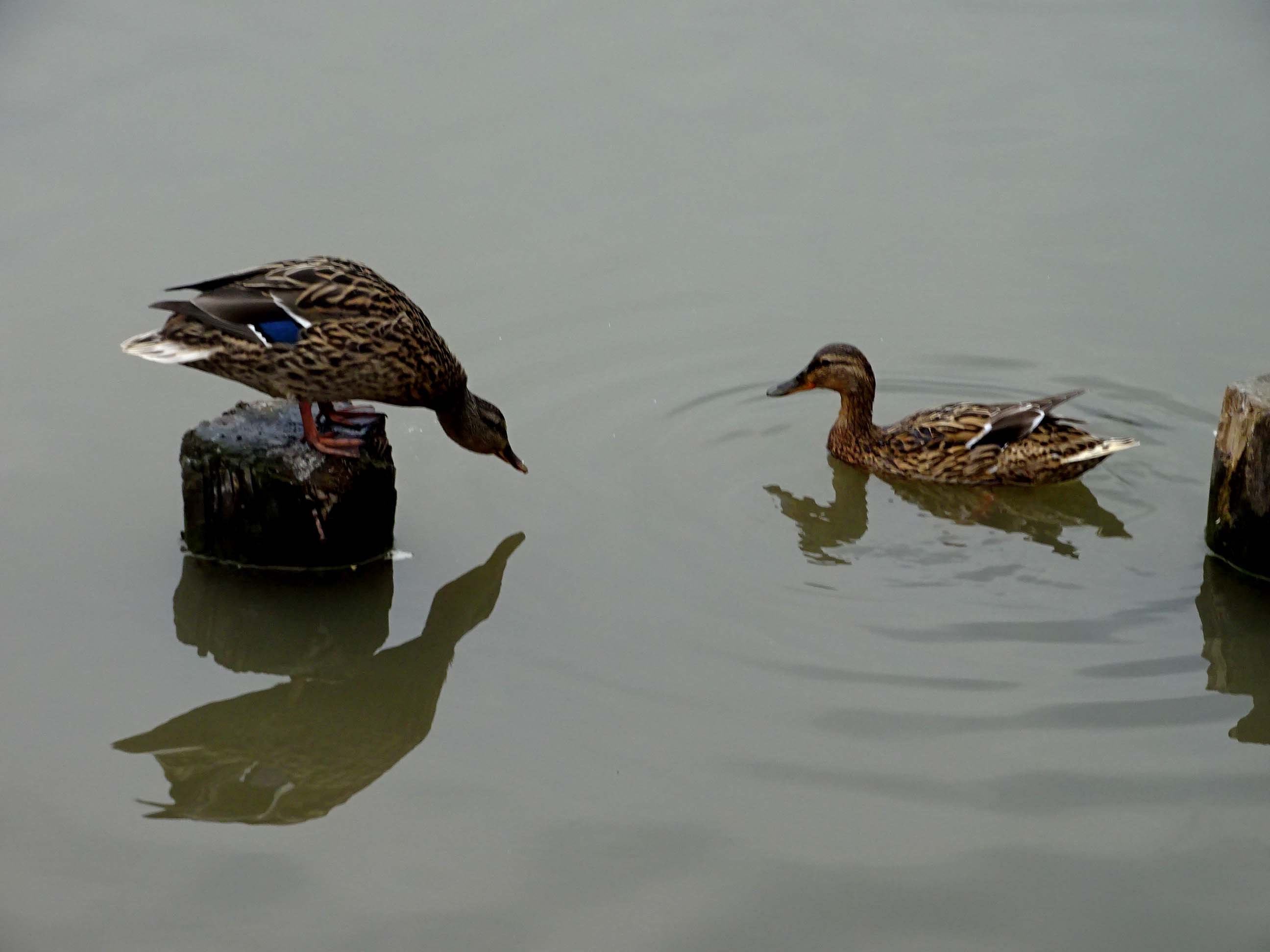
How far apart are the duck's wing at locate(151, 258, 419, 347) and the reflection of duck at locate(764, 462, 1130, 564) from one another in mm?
2005

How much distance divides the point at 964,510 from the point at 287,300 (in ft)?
10.3

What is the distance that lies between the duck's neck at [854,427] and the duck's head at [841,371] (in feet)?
0.04

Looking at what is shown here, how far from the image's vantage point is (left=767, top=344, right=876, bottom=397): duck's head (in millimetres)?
7961

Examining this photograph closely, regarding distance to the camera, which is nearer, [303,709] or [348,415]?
[303,709]

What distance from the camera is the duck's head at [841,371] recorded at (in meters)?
7.96

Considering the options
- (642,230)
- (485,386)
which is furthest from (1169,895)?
(642,230)

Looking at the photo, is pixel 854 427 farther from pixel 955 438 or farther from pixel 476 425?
pixel 476 425

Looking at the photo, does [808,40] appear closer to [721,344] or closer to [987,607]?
[721,344]

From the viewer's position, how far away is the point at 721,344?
28.6 feet

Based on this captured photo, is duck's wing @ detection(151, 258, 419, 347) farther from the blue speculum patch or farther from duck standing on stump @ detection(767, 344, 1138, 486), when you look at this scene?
duck standing on stump @ detection(767, 344, 1138, 486)

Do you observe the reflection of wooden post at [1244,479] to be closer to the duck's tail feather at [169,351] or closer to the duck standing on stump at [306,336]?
the duck standing on stump at [306,336]

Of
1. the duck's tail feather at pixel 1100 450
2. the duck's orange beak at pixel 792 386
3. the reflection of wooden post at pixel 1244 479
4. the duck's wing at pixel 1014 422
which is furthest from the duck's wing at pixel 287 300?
the reflection of wooden post at pixel 1244 479

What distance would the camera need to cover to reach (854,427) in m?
7.95

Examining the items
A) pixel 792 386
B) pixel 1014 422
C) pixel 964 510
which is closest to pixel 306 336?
pixel 792 386
